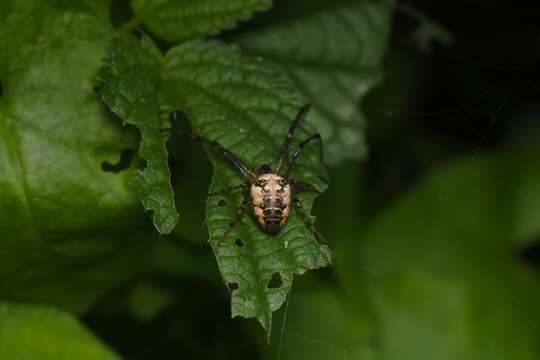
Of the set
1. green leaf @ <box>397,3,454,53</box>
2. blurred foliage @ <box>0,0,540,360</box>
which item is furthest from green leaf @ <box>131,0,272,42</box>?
green leaf @ <box>397,3,454,53</box>

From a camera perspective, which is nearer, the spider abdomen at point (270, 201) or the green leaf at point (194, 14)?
the spider abdomen at point (270, 201)

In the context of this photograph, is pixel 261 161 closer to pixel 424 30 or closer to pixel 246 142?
pixel 246 142

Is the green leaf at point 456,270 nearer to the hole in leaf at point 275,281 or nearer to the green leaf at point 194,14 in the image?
the hole in leaf at point 275,281

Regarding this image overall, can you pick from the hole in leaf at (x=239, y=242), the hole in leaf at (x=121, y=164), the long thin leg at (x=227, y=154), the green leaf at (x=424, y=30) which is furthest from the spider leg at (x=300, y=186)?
the green leaf at (x=424, y=30)

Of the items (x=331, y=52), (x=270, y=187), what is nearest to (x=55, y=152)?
(x=270, y=187)

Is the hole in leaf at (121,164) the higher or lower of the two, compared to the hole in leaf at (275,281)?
higher

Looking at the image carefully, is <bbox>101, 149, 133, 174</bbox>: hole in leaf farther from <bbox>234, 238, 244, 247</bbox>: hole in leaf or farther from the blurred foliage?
<bbox>234, 238, 244, 247</bbox>: hole in leaf
